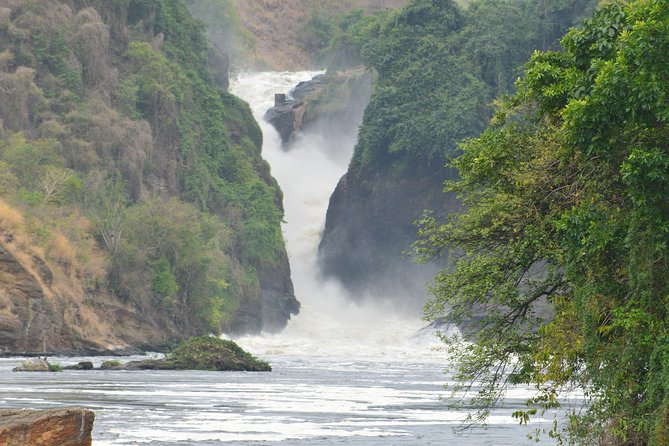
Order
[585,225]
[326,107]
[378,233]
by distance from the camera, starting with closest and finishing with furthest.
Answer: [585,225] → [378,233] → [326,107]

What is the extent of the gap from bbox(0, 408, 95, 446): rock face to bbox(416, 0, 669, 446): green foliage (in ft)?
27.7

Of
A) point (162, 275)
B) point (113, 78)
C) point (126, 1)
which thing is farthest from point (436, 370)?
point (126, 1)

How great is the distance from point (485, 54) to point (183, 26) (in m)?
29.8

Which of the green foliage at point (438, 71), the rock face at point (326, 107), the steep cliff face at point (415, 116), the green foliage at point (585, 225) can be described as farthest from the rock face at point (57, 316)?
the rock face at point (326, 107)

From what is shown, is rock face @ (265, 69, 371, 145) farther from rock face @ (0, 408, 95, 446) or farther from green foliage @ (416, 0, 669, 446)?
rock face @ (0, 408, 95, 446)

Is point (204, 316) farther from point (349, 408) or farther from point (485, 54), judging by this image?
point (349, 408)

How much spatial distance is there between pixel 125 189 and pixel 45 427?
88424 millimetres

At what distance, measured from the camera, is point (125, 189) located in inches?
4181

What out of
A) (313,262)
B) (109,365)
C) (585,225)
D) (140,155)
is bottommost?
(313,262)

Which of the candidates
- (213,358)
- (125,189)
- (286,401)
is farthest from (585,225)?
(125,189)

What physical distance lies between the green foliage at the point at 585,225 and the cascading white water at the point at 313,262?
79.4 meters

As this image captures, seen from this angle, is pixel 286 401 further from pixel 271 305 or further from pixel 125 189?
pixel 271 305

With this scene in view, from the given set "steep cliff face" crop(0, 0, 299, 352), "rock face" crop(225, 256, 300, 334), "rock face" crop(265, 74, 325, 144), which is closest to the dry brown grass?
"steep cliff face" crop(0, 0, 299, 352)

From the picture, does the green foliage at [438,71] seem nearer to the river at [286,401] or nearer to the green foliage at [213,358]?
the river at [286,401]
